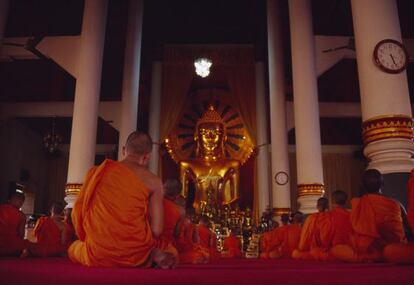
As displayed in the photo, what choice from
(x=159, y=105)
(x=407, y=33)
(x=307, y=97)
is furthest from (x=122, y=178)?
(x=159, y=105)

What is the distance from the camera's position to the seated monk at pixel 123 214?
2.67 meters

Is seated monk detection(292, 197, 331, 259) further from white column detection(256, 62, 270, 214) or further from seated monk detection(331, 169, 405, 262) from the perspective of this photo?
white column detection(256, 62, 270, 214)

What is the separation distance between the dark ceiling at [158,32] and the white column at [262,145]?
34.5 inches

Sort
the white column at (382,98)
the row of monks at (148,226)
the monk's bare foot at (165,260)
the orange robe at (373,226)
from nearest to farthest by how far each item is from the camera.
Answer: the monk's bare foot at (165,260)
the row of monks at (148,226)
the orange robe at (373,226)
the white column at (382,98)

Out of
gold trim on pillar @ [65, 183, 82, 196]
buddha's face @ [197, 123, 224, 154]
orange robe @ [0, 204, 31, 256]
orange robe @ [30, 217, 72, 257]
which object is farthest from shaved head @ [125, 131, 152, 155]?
buddha's face @ [197, 123, 224, 154]

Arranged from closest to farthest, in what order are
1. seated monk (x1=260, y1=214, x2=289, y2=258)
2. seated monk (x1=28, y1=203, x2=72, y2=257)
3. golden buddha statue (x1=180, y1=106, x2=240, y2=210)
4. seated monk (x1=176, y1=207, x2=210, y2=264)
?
seated monk (x1=176, y1=207, x2=210, y2=264) < seated monk (x1=28, y1=203, x2=72, y2=257) < seated monk (x1=260, y1=214, x2=289, y2=258) < golden buddha statue (x1=180, y1=106, x2=240, y2=210)

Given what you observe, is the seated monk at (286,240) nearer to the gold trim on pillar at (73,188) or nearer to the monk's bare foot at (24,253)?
the gold trim on pillar at (73,188)

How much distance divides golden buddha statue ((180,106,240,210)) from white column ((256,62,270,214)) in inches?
65.3

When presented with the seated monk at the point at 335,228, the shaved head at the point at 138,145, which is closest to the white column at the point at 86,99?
the seated monk at the point at 335,228

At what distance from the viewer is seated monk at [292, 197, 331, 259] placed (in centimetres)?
482

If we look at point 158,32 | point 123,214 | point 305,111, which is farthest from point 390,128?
point 158,32

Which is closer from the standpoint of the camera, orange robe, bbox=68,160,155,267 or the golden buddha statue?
orange robe, bbox=68,160,155,267

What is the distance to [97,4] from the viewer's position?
8023 millimetres

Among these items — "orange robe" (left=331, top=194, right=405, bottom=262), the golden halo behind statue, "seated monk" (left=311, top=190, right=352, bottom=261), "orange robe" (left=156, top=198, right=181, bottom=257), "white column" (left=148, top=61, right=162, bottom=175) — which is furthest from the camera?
the golden halo behind statue
